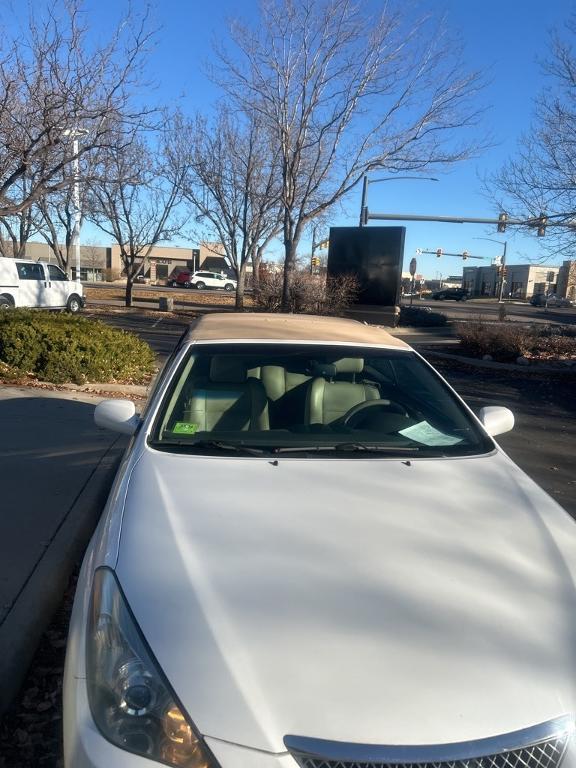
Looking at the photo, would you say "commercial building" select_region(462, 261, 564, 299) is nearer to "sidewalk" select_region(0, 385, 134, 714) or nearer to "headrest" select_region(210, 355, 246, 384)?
"sidewalk" select_region(0, 385, 134, 714)

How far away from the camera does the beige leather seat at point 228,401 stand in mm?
3701

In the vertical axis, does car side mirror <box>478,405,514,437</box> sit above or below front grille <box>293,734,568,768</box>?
above

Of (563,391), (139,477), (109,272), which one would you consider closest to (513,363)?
(563,391)

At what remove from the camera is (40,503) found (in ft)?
16.2

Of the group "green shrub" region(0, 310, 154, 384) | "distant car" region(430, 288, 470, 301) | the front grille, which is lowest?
"distant car" region(430, 288, 470, 301)

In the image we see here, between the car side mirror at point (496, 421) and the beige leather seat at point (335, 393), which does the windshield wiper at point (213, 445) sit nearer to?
the beige leather seat at point (335, 393)

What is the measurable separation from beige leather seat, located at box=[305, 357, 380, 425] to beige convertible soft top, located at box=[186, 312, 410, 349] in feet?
0.52

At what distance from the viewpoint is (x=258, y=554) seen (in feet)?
7.44

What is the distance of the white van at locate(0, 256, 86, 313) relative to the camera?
827 inches

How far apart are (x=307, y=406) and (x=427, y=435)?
721mm

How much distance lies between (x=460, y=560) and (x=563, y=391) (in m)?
10.9

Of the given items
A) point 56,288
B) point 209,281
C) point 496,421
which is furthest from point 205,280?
point 496,421

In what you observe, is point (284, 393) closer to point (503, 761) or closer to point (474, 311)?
point (503, 761)

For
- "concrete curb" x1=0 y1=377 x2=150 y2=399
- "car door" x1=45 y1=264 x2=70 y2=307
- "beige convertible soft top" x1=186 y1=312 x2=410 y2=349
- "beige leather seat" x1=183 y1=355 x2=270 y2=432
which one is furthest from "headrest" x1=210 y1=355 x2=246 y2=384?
A: "car door" x1=45 y1=264 x2=70 y2=307
